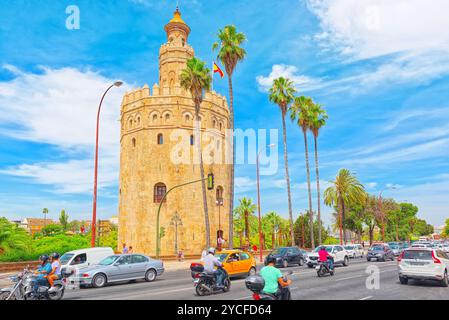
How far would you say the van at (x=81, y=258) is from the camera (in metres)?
17.8

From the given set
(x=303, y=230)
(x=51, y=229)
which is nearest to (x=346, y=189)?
(x=303, y=230)

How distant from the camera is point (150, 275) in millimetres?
18438

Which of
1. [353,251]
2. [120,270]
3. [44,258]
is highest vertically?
[44,258]

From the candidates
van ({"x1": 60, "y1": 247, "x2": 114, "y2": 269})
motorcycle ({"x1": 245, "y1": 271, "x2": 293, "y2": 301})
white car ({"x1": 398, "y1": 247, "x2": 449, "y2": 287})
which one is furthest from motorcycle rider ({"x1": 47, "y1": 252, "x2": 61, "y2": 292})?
white car ({"x1": 398, "y1": 247, "x2": 449, "y2": 287})

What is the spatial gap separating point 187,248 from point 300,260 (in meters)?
17.9

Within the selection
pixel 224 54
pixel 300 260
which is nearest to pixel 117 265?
pixel 300 260

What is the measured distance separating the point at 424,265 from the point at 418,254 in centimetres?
48

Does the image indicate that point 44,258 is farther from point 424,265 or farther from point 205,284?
point 424,265

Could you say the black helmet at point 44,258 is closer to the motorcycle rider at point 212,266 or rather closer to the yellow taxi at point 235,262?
the motorcycle rider at point 212,266

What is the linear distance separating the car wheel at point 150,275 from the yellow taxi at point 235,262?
3652 millimetres

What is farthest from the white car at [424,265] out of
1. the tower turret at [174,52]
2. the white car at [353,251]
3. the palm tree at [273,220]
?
the palm tree at [273,220]

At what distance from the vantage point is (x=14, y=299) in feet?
33.9

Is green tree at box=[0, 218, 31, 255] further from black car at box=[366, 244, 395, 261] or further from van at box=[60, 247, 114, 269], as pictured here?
black car at box=[366, 244, 395, 261]
